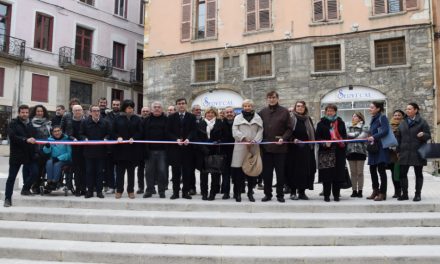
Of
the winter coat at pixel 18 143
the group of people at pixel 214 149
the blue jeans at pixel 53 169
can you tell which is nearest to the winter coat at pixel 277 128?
the group of people at pixel 214 149

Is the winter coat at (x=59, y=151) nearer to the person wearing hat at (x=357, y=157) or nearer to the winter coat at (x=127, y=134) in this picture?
the winter coat at (x=127, y=134)

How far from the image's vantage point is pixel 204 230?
18.0 feet

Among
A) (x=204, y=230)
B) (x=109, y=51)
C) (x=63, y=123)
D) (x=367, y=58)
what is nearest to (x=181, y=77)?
(x=109, y=51)

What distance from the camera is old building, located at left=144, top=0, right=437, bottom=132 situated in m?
16.8

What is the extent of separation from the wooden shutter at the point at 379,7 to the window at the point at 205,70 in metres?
8.32

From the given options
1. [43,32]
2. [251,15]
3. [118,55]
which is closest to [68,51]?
[43,32]

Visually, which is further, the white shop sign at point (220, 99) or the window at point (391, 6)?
the white shop sign at point (220, 99)

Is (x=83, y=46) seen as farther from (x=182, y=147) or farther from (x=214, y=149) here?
(x=214, y=149)

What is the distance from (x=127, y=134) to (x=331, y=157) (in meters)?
3.69

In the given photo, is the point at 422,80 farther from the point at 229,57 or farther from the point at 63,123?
the point at 63,123

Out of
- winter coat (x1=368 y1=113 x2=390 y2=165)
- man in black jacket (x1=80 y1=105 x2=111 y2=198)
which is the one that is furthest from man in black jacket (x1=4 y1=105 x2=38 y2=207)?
winter coat (x1=368 y1=113 x2=390 y2=165)

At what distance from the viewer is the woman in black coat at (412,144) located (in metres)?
6.64

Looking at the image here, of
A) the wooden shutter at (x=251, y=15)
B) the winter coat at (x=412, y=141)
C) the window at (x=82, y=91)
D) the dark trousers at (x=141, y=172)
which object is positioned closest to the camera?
the winter coat at (x=412, y=141)

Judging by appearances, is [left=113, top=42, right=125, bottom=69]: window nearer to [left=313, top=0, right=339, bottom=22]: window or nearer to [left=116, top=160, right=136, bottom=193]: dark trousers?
[left=313, top=0, right=339, bottom=22]: window
